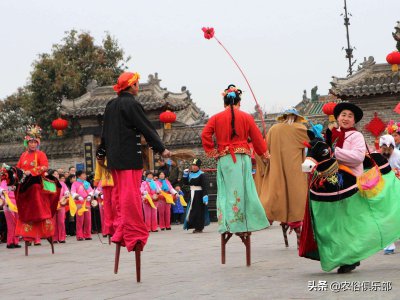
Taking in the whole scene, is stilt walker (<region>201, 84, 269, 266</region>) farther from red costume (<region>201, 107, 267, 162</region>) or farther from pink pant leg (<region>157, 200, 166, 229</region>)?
pink pant leg (<region>157, 200, 166, 229</region>)

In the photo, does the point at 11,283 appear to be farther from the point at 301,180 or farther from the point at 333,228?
the point at 301,180

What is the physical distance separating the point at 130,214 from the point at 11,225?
8270 millimetres

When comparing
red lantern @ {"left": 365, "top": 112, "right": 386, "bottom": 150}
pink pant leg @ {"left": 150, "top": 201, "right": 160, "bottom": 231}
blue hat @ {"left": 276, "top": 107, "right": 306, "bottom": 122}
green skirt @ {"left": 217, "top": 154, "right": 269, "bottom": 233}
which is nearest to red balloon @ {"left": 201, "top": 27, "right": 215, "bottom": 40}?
blue hat @ {"left": 276, "top": 107, "right": 306, "bottom": 122}

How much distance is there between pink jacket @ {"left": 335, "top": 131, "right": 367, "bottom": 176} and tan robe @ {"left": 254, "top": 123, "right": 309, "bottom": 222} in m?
3.33

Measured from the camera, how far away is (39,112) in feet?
117

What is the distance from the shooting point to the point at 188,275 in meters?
8.06

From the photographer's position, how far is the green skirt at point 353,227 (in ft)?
24.3

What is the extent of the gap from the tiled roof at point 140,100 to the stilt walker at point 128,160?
70.6ft

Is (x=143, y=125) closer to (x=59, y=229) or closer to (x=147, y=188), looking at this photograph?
(x=59, y=229)

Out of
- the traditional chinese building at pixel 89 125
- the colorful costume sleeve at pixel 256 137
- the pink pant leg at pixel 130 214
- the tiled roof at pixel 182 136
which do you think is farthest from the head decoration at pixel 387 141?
the traditional chinese building at pixel 89 125

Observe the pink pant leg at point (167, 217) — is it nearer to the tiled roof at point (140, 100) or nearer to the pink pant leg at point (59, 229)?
the pink pant leg at point (59, 229)

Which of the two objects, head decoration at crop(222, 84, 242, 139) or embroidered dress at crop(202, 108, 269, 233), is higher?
head decoration at crop(222, 84, 242, 139)

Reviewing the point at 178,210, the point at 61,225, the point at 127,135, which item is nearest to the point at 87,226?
the point at 61,225

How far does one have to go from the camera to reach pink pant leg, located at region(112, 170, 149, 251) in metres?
7.80
